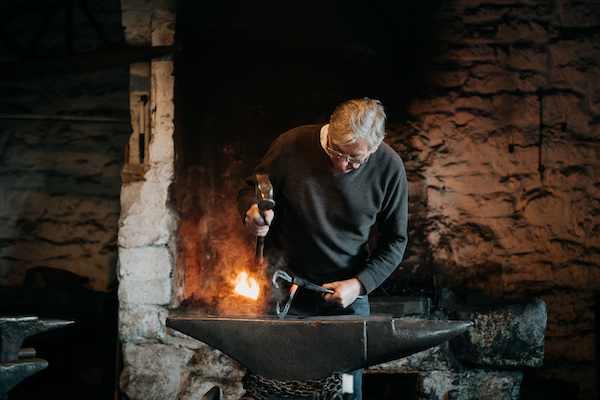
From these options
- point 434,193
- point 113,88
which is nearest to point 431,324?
point 434,193

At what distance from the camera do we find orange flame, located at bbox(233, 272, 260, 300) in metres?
2.74

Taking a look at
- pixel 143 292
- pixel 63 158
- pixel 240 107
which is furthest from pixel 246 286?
pixel 63 158

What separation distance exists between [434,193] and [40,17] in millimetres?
3359

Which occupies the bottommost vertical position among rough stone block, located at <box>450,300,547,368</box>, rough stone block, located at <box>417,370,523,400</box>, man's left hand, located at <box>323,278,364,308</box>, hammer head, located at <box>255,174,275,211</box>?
rough stone block, located at <box>417,370,523,400</box>

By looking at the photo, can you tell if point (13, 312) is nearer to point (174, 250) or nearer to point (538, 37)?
point (174, 250)

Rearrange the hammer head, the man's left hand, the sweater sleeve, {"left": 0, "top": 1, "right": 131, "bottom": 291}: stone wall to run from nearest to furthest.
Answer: the hammer head → the man's left hand → the sweater sleeve → {"left": 0, "top": 1, "right": 131, "bottom": 291}: stone wall

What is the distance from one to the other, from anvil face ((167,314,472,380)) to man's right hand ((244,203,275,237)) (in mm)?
407

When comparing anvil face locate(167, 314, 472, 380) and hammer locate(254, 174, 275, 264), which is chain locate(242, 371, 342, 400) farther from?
hammer locate(254, 174, 275, 264)

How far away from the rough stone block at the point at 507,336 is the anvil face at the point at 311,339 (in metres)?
1.06

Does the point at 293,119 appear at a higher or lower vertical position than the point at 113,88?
lower

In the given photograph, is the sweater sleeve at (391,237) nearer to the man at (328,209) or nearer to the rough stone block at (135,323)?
the man at (328,209)

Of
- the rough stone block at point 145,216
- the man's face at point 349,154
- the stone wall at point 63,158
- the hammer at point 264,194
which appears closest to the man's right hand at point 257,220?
the hammer at point 264,194

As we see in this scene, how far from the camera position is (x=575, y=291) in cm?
300

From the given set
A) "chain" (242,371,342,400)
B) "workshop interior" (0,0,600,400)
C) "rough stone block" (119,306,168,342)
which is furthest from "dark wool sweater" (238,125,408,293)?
"rough stone block" (119,306,168,342)
